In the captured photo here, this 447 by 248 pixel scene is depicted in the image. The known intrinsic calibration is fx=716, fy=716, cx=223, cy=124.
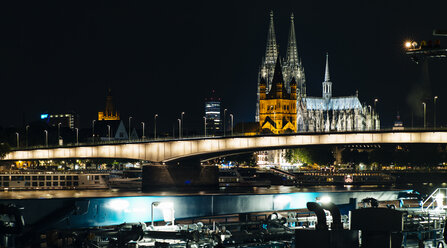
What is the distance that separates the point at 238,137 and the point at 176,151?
11.5 meters

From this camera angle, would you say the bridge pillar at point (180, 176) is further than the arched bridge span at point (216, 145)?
Yes

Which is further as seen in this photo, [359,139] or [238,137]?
[238,137]

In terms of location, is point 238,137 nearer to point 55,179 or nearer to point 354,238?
point 55,179

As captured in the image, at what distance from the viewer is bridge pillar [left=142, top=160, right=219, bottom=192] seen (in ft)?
369

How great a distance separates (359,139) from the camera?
350ft

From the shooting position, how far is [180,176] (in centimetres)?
11556

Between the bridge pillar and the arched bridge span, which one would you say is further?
the bridge pillar

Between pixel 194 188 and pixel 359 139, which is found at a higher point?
pixel 359 139

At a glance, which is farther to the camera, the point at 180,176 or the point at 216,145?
the point at 216,145

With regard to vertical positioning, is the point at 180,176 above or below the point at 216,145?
below

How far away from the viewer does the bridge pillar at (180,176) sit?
11256 centimetres

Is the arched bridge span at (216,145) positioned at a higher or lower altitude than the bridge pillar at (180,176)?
higher

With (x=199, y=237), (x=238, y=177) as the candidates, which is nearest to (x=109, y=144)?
(x=238, y=177)

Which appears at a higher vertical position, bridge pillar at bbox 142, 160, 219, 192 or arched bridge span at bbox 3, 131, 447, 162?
arched bridge span at bbox 3, 131, 447, 162
